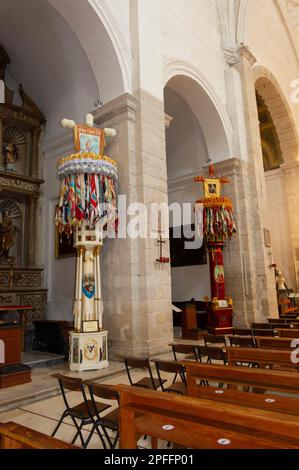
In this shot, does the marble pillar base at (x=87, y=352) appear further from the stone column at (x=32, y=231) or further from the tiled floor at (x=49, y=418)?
the stone column at (x=32, y=231)

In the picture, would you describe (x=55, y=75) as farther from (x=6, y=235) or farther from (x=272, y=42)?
(x=272, y=42)

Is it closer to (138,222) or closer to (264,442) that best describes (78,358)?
(138,222)

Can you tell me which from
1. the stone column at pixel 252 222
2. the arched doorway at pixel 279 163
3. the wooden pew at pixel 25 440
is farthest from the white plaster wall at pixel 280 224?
the wooden pew at pixel 25 440

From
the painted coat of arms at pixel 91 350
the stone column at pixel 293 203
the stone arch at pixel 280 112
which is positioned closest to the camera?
the painted coat of arms at pixel 91 350

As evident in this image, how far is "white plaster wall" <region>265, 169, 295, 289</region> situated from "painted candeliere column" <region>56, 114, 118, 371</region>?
12.1m

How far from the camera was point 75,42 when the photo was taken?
739 centimetres

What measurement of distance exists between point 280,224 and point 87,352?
1320cm

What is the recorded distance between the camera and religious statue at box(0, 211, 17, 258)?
26.8 feet

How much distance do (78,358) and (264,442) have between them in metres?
3.81

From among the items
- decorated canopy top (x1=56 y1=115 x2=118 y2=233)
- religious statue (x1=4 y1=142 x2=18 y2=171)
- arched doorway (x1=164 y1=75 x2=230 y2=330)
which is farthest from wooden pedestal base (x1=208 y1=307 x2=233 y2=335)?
religious statue (x1=4 y1=142 x2=18 y2=171)

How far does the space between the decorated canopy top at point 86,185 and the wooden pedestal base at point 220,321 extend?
4.13 m

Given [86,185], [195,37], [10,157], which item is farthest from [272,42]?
[86,185]

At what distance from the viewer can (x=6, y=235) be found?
27.2 feet

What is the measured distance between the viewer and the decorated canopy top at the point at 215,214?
8781 mm
